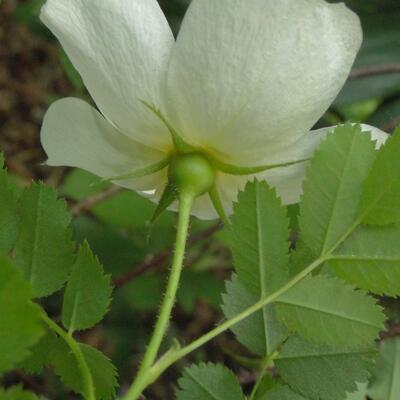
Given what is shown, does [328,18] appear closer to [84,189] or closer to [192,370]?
[192,370]

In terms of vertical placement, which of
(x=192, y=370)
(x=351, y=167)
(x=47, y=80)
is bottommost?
(x=47, y=80)

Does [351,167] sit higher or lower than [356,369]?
higher

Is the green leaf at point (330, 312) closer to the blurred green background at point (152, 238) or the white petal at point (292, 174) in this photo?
the white petal at point (292, 174)

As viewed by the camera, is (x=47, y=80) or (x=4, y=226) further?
(x=47, y=80)

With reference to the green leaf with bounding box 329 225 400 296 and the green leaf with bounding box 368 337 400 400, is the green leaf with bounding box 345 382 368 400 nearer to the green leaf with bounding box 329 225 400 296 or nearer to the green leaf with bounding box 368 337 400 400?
the green leaf with bounding box 368 337 400 400

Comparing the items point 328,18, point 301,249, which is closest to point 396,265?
point 301,249

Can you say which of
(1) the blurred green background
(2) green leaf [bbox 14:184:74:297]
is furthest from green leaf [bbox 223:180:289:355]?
(1) the blurred green background

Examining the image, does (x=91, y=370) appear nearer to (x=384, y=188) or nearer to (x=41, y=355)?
(x=41, y=355)

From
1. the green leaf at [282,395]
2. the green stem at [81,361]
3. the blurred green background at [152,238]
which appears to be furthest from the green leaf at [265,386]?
the blurred green background at [152,238]
